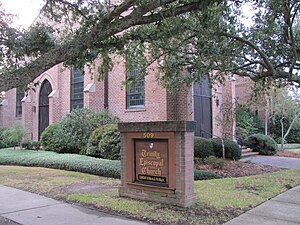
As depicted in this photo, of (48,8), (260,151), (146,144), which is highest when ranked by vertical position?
(48,8)

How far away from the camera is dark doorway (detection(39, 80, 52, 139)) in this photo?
1008 inches

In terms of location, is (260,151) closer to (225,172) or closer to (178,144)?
(225,172)

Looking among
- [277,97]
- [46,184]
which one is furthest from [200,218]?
[277,97]

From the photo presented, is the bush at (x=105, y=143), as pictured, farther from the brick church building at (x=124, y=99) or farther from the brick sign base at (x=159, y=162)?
the brick sign base at (x=159, y=162)

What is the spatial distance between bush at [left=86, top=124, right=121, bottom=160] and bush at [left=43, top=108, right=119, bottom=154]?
1.48m

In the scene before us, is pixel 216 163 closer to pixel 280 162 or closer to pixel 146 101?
pixel 280 162

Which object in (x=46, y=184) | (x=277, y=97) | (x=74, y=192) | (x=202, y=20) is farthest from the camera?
(x=277, y=97)

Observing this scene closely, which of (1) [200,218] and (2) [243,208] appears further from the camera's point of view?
(2) [243,208]

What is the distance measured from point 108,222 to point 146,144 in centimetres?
203

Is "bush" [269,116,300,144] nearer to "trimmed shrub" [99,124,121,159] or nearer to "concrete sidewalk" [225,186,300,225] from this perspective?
"trimmed shrub" [99,124,121,159]

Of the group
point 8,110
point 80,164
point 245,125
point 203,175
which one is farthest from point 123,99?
point 8,110

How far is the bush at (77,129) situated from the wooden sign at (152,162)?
1019cm

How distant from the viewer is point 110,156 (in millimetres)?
14367

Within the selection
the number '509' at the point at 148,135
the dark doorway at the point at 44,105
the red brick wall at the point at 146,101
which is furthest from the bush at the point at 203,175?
the dark doorway at the point at 44,105
